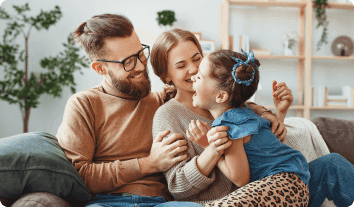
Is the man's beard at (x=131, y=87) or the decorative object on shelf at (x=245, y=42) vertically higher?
the decorative object on shelf at (x=245, y=42)

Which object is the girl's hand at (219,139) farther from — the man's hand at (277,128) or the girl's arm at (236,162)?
the man's hand at (277,128)

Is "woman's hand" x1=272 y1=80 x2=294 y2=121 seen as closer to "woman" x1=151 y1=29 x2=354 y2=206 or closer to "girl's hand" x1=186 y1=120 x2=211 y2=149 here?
"woman" x1=151 y1=29 x2=354 y2=206

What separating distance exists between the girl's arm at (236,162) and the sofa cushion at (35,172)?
56 cm

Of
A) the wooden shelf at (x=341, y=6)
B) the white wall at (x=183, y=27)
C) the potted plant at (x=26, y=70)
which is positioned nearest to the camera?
the potted plant at (x=26, y=70)

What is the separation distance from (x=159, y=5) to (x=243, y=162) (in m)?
3.36

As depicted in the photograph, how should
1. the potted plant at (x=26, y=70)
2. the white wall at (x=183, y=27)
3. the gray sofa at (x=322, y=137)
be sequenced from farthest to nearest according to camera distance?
the white wall at (x=183, y=27), the potted plant at (x=26, y=70), the gray sofa at (x=322, y=137)

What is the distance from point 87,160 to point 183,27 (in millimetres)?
3200

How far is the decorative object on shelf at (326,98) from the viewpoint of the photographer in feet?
12.8

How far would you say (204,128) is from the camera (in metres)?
1.09

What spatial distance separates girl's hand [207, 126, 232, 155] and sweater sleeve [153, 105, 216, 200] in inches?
5.3

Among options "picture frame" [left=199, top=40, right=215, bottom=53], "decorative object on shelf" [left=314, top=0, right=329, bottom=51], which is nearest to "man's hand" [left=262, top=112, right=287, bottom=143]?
"picture frame" [left=199, top=40, right=215, bottom=53]

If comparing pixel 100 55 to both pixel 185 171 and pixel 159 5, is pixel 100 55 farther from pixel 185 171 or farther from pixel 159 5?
pixel 159 5

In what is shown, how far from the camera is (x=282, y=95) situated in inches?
53.9

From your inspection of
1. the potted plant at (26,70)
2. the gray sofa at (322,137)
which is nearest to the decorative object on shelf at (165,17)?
the potted plant at (26,70)
